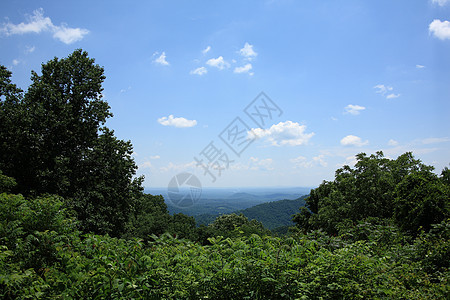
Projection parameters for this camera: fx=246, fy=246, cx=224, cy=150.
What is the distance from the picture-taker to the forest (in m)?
2.57

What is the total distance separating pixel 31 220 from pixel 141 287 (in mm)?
2463

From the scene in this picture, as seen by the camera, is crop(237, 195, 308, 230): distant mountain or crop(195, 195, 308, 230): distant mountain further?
crop(237, 195, 308, 230): distant mountain

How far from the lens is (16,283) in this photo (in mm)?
2371

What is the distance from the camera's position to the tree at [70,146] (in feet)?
41.7

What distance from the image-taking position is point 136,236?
11852 millimetres

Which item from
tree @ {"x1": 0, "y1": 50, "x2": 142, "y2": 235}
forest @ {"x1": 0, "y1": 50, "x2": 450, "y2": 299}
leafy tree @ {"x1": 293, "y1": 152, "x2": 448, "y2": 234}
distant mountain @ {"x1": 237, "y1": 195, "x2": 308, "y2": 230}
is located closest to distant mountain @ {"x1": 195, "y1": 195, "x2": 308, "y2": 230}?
distant mountain @ {"x1": 237, "y1": 195, "x2": 308, "y2": 230}

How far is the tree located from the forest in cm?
6

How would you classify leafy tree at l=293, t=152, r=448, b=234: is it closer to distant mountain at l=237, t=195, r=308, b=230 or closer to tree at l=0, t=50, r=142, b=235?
tree at l=0, t=50, r=142, b=235

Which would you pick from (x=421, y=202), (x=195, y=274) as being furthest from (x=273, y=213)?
(x=195, y=274)

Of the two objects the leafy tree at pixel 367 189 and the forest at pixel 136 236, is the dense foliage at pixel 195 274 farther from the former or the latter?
the leafy tree at pixel 367 189

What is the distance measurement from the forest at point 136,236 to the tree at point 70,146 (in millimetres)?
60

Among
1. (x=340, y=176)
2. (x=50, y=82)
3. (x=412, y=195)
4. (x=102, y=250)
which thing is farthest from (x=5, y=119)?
(x=340, y=176)

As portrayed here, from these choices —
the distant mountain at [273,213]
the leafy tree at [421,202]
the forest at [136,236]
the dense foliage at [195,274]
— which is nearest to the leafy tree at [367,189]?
the forest at [136,236]

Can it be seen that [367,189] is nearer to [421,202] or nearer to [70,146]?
[421,202]
